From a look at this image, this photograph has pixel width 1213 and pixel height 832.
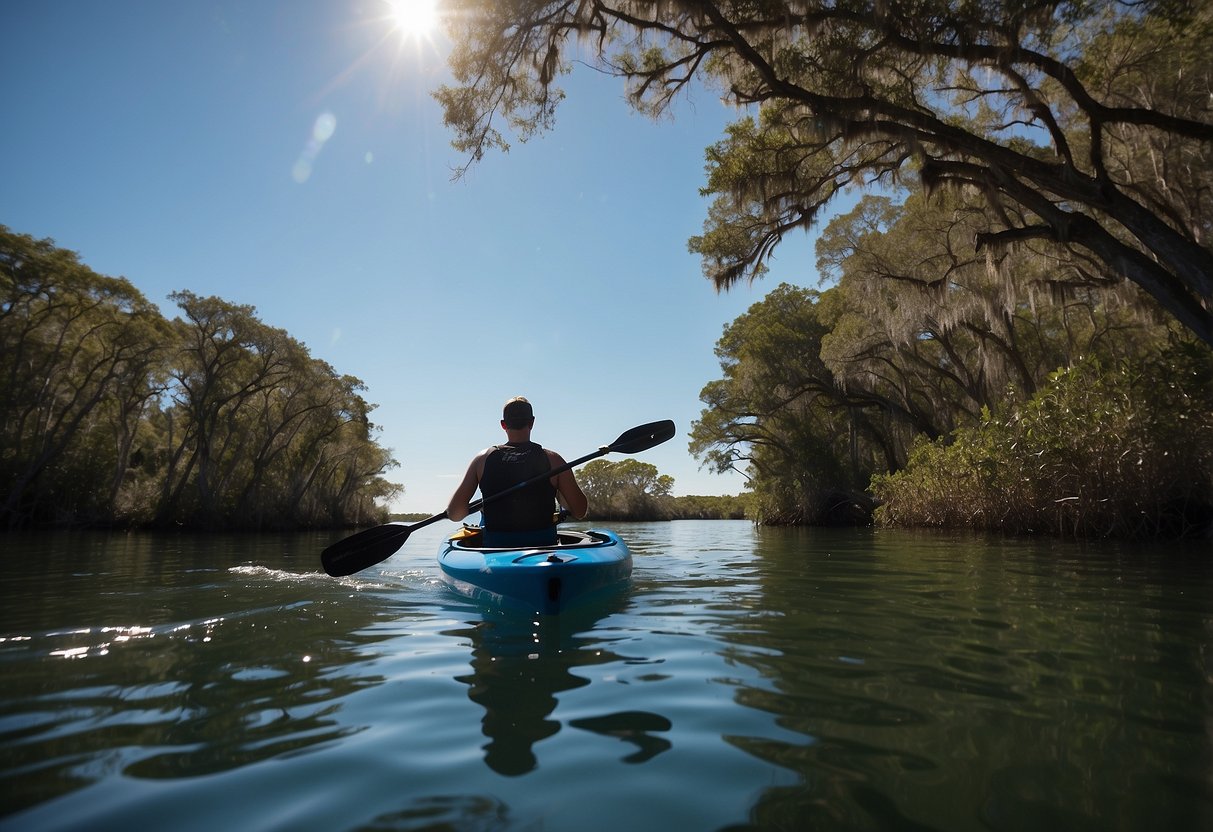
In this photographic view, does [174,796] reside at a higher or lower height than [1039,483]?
lower

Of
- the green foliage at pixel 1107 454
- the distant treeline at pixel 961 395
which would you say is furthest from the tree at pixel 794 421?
the green foliage at pixel 1107 454

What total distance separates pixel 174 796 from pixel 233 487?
33143 millimetres

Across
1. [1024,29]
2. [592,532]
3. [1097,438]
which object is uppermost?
[1024,29]

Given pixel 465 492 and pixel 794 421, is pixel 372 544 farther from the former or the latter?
pixel 794 421

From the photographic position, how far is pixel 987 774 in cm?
185

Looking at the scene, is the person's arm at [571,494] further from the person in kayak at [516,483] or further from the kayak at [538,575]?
the kayak at [538,575]

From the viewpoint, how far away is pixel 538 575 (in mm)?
4293

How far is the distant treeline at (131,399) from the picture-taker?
21766mm

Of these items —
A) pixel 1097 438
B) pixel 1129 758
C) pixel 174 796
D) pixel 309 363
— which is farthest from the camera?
pixel 309 363

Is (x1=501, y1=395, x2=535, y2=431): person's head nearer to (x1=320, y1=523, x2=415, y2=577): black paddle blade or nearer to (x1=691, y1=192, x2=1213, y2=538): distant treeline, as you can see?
(x1=320, y1=523, x2=415, y2=577): black paddle blade

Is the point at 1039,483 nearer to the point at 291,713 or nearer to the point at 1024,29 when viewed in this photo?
the point at 1024,29

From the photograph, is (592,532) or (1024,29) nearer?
(592,532)

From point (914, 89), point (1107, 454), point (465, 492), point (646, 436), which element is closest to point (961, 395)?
point (1107, 454)

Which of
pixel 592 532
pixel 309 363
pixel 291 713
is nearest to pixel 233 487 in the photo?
pixel 309 363
